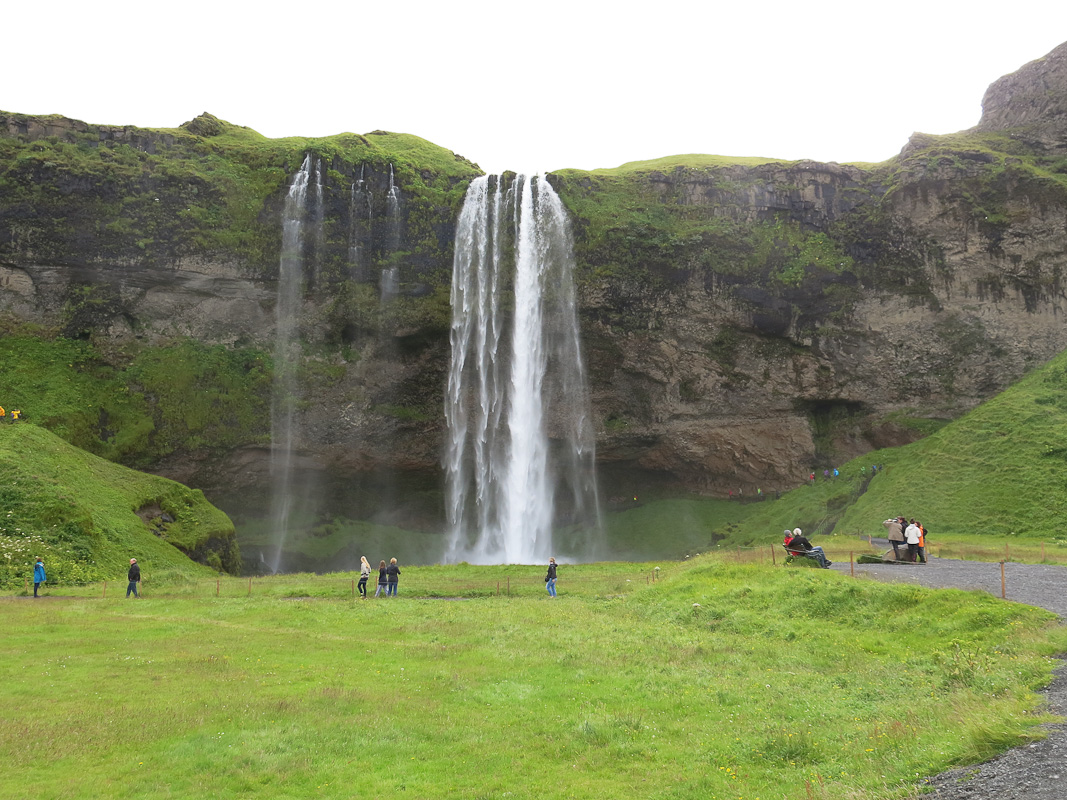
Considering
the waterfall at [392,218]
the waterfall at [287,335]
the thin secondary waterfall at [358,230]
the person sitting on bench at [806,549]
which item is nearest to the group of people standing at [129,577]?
the person sitting on bench at [806,549]

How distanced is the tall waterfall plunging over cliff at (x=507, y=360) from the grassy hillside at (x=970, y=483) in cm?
1632

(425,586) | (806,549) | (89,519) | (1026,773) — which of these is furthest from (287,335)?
(1026,773)

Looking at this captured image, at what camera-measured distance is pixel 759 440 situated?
57000mm

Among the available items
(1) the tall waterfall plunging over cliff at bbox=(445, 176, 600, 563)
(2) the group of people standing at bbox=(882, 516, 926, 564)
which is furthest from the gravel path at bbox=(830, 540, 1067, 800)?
(1) the tall waterfall plunging over cliff at bbox=(445, 176, 600, 563)

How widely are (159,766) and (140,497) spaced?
35.1 meters

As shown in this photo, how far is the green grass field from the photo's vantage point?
8.87 m

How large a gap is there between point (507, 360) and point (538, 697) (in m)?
43.0

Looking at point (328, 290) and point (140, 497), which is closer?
point (140, 497)

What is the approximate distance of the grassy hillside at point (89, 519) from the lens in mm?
30719

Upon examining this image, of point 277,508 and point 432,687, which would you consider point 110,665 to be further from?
point 277,508

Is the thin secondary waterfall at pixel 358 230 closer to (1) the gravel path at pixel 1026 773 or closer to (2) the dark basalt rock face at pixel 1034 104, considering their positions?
(1) the gravel path at pixel 1026 773

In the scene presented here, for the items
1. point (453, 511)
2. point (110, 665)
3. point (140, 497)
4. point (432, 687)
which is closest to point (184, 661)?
point (110, 665)

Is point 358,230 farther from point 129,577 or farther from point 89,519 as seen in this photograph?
point 129,577

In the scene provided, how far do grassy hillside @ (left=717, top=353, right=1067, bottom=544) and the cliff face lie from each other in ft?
11.7
